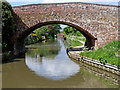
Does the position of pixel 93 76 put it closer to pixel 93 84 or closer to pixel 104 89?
pixel 93 84

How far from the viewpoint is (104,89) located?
8977mm

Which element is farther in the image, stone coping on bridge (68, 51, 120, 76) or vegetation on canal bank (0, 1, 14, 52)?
vegetation on canal bank (0, 1, 14, 52)

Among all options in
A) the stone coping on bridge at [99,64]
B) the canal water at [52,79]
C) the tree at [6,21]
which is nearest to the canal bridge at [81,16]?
the tree at [6,21]

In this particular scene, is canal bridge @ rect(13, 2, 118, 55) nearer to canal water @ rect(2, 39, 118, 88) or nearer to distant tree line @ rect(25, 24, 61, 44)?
canal water @ rect(2, 39, 118, 88)

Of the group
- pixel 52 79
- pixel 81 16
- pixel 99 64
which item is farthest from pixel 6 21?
pixel 99 64

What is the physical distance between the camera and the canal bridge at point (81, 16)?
56.7ft

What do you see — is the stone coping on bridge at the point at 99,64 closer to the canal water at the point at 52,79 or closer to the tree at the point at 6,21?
the canal water at the point at 52,79

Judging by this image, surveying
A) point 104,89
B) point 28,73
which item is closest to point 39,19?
point 28,73

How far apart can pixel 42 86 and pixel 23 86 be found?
967 millimetres

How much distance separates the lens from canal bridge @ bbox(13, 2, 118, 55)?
17.3 meters

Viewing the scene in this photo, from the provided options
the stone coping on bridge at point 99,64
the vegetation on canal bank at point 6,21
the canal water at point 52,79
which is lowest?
the canal water at point 52,79

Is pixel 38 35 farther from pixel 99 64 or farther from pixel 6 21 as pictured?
pixel 99 64

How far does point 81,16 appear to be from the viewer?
17.4m

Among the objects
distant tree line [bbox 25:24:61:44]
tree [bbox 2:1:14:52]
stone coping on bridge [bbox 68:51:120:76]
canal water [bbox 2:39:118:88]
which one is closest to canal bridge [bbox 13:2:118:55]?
tree [bbox 2:1:14:52]
